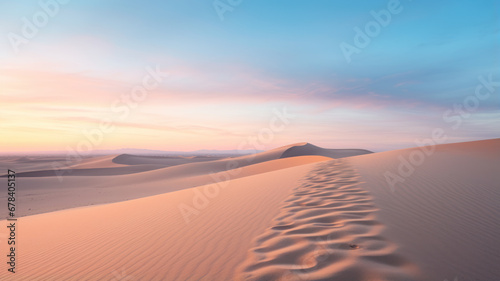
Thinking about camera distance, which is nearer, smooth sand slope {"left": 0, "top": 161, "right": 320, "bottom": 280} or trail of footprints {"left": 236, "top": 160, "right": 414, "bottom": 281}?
trail of footprints {"left": 236, "top": 160, "right": 414, "bottom": 281}

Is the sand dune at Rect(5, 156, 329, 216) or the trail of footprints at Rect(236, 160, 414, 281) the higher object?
the sand dune at Rect(5, 156, 329, 216)

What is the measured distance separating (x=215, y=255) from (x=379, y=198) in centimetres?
346

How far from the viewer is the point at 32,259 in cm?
465

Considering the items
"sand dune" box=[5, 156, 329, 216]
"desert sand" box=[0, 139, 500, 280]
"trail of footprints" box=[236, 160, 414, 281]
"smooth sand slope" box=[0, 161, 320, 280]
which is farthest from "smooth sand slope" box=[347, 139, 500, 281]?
"sand dune" box=[5, 156, 329, 216]

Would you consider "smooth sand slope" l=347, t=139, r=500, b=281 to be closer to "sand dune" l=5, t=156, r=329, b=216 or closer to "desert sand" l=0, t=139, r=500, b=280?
"desert sand" l=0, t=139, r=500, b=280

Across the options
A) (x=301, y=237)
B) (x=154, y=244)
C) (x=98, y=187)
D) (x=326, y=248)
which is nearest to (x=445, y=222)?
(x=326, y=248)

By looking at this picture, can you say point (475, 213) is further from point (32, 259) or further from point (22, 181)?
point (22, 181)

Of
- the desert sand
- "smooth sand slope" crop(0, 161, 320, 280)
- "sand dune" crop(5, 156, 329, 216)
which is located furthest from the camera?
"sand dune" crop(5, 156, 329, 216)

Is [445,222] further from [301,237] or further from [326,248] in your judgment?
[301,237]

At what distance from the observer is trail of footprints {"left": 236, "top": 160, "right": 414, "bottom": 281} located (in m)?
2.49

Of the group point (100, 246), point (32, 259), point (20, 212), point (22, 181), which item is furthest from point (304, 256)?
point (22, 181)

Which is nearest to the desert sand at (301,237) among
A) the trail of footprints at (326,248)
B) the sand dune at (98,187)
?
the trail of footprints at (326,248)

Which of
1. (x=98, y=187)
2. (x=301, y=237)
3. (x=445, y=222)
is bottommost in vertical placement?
(x=445, y=222)

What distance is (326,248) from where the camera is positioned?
2982 millimetres
